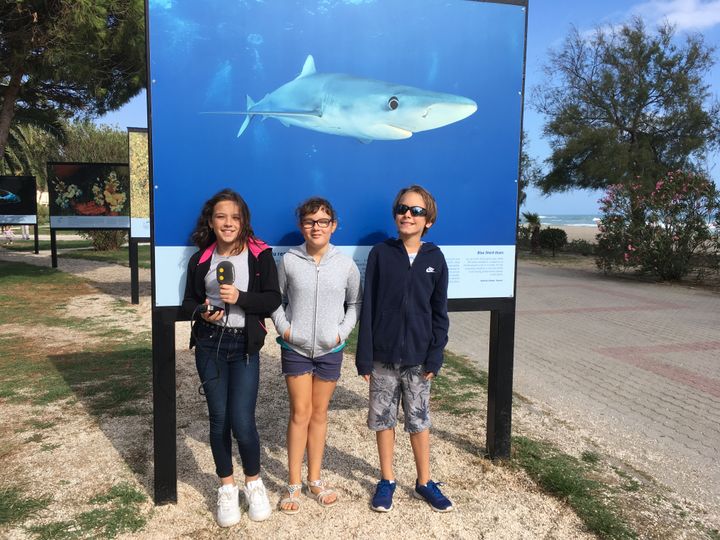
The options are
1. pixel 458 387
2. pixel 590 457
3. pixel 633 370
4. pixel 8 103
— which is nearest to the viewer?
pixel 590 457

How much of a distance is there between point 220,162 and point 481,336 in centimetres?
575

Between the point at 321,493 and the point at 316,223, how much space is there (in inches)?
57.1

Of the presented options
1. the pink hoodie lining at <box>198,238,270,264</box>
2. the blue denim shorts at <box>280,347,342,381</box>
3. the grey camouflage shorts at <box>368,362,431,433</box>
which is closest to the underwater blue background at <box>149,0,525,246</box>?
the pink hoodie lining at <box>198,238,270,264</box>

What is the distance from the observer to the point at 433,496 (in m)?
2.93

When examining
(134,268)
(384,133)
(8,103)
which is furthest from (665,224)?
(8,103)

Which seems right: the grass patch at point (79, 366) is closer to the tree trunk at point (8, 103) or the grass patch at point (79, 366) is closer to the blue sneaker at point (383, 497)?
the blue sneaker at point (383, 497)

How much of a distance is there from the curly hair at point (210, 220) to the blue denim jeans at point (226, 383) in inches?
16.8

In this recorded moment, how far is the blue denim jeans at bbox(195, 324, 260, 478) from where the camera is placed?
2.66 meters

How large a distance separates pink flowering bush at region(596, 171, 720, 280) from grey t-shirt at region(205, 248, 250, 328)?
13.5m

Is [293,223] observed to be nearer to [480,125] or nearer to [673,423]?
[480,125]

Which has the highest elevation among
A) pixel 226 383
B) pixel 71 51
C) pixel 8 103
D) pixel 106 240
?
pixel 71 51

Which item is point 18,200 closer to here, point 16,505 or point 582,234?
point 16,505

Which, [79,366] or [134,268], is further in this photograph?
[134,268]

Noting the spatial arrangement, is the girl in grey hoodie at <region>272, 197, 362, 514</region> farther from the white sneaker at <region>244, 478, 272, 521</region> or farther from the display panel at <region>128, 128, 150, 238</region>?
the display panel at <region>128, 128, 150, 238</region>
